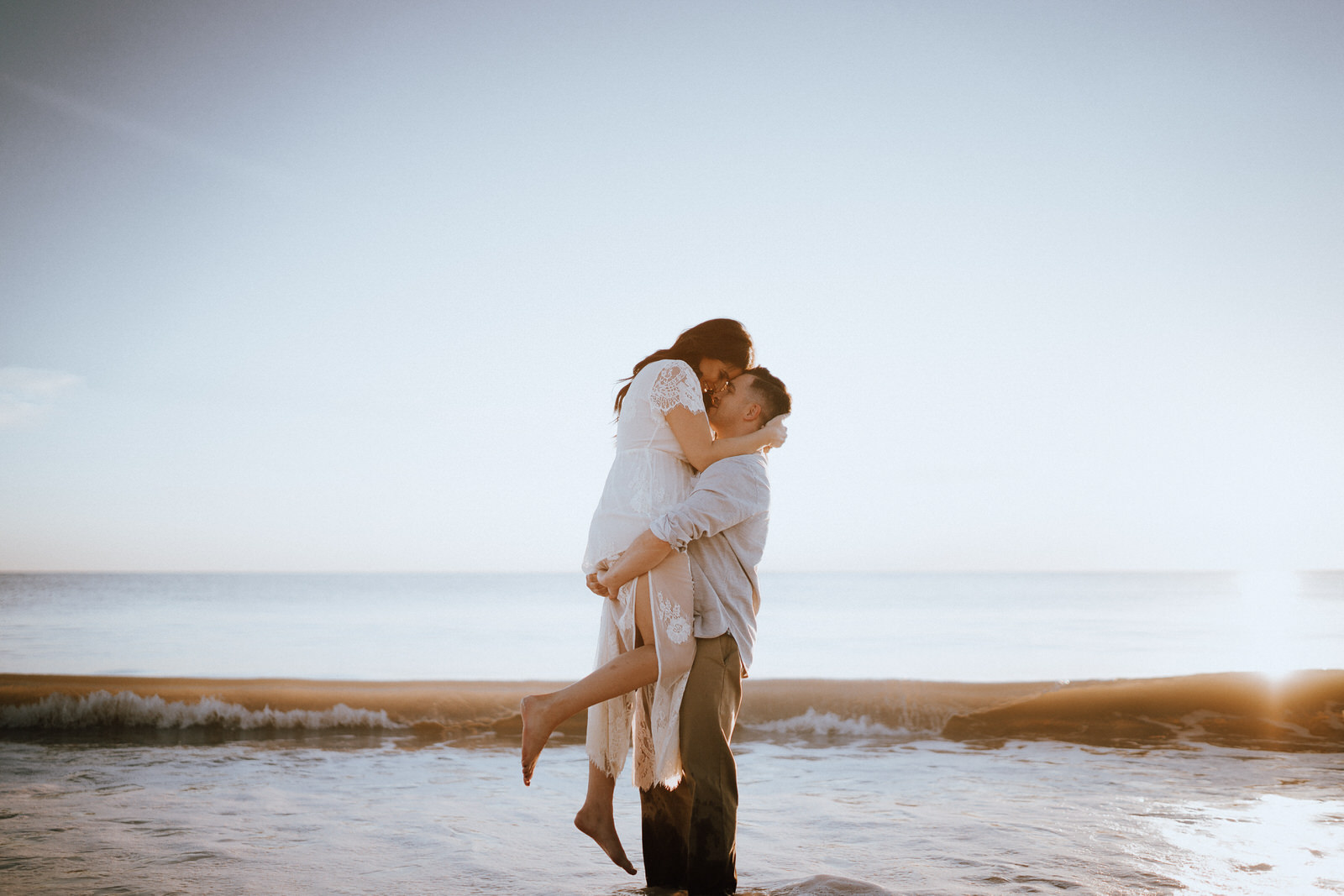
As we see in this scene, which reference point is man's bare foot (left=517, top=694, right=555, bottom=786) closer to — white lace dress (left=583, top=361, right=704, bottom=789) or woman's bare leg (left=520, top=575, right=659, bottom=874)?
woman's bare leg (left=520, top=575, right=659, bottom=874)

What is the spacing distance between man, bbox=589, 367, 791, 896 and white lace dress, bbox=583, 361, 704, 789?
0.22ft

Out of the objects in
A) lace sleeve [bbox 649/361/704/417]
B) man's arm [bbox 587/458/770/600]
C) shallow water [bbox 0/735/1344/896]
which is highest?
lace sleeve [bbox 649/361/704/417]

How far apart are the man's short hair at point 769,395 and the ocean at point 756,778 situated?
154cm

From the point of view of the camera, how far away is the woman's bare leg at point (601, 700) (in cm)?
256

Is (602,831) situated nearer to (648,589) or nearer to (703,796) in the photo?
(703,796)

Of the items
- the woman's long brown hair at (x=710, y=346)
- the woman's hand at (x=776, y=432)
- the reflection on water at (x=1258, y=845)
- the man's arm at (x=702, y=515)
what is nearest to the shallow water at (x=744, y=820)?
the reflection on water at (x=1258, y=845)

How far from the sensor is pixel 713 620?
8.50 feet

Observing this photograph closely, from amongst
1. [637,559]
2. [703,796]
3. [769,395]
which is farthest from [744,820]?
[769,395]

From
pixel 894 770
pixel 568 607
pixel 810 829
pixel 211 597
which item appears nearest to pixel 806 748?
pixel 894 770

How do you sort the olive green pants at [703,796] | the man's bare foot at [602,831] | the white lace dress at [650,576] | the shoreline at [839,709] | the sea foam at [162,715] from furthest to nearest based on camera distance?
1. the sea foam at [162,715]
2. the shoreline at [839,709]
3. the man's bare foot at [602,831]
4. the white lace dress at [650,576]
5. the olive green pants at [703,796]

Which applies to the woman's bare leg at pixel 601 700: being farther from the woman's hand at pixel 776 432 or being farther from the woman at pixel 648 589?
the woman's hand at pixel 776 432

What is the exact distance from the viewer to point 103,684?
6.07m

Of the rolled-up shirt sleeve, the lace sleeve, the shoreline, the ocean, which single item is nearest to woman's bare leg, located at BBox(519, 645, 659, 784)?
the rolled-up shirt sleeve

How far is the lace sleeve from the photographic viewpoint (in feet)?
8.68
